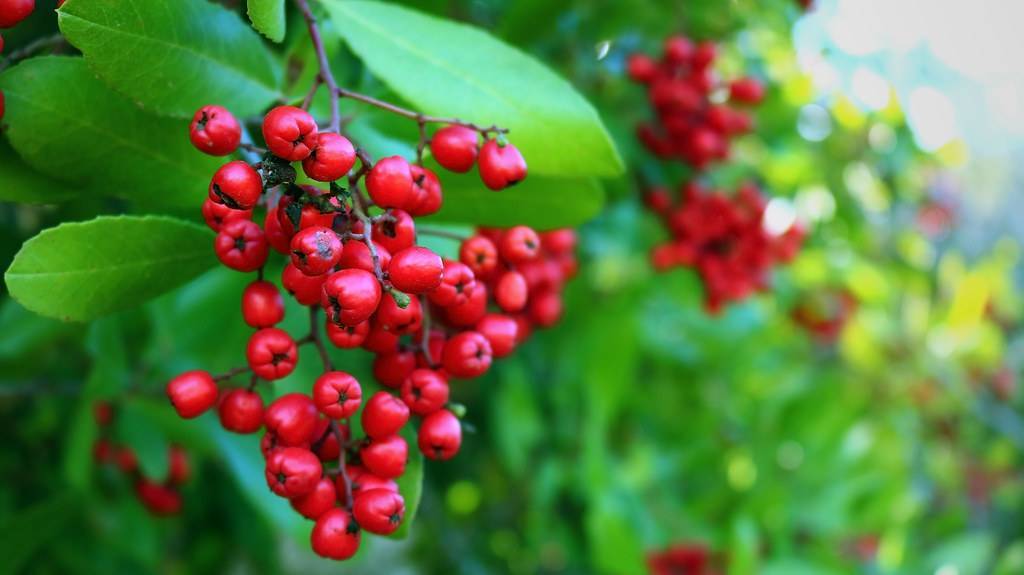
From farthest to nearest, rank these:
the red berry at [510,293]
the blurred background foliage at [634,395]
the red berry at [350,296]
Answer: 1. the blurred background foliage at [634,395]
2. the red berry at [510,293]
3. the red berry at [350,296]

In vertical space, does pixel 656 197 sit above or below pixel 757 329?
above

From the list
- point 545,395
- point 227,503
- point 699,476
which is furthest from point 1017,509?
point 227,503

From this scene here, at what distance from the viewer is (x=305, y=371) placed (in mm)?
1237

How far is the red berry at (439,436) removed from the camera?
115cm

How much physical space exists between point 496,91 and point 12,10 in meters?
0.55

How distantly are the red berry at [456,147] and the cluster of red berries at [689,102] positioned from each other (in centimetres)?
130

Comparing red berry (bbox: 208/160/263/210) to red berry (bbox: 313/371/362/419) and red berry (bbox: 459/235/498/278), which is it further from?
red berry (bbox: 459/235/498/278)

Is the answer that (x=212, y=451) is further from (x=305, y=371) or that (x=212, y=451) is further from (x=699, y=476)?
(x=699, y=476)

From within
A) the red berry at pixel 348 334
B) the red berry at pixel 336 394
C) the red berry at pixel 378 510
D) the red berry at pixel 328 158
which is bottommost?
the red berry at pixel 378 510

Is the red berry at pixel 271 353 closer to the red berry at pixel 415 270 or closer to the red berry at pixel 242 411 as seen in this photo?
the red berry at pixel 242 411

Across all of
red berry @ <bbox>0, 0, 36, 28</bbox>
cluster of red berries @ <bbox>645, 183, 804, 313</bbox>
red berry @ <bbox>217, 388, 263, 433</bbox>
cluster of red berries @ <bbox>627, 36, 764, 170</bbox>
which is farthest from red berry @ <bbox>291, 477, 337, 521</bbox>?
cluster of red berries @ <bbox>645, 183, 804, 313</bbox>

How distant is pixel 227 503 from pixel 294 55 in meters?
2.05

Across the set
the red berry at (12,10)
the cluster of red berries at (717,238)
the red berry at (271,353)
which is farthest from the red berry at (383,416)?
the cluster of red berries at (717,238)

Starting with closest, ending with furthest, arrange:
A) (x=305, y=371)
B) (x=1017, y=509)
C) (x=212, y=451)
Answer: (x=305, y=371) → (x=212, y=451) → (x=1017, y=509)
